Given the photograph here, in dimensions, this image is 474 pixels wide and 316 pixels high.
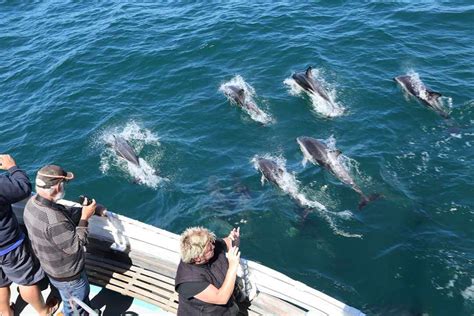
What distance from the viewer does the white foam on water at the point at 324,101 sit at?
18969 millimetres

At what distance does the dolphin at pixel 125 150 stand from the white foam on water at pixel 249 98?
4995 mm

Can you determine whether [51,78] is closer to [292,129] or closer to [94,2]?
[94,2]

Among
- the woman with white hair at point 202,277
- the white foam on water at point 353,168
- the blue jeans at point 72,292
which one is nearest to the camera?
the woman with white hair at point 202,277

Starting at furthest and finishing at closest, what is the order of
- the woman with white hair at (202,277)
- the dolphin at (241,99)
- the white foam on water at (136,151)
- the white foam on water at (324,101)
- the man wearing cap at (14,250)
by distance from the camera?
the dolphin at (241,99) → the white foam on water at (324,101) → the white foam on water at (136,151) → the man wearing cap at (14,250) → the woman with white hair at (202,277)

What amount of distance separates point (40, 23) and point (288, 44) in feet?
54.6

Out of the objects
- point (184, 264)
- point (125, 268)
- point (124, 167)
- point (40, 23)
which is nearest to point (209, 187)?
point (124, 167)

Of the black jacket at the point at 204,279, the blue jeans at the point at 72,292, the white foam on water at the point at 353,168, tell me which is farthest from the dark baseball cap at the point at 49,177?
the white foam on water at the point at 353,168

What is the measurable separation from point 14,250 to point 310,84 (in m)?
14.2

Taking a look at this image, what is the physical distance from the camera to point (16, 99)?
22781 mm

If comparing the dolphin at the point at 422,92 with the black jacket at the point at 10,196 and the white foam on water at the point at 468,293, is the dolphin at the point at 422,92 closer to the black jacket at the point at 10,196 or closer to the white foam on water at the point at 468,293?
the white foam on water at the point at 468,293

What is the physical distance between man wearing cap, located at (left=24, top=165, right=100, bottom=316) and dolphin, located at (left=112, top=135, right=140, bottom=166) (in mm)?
9676

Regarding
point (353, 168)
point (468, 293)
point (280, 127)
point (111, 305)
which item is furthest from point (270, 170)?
point (111, 305)

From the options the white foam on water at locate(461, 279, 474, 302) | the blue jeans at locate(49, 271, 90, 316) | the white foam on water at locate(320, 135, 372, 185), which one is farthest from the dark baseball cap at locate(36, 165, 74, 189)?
the white foam on water at locate(320, 135, 372, 185)

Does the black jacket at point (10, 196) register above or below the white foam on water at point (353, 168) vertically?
above
